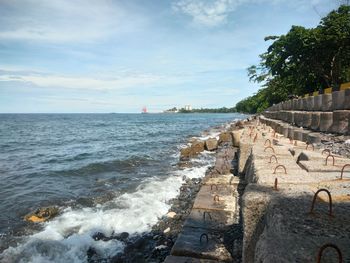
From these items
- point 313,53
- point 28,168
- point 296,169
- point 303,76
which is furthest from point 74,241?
point 303,76

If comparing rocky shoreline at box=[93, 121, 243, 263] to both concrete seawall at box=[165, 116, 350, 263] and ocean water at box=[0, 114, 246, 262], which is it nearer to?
concrete seawall at box=[165, 116, 350, 263]

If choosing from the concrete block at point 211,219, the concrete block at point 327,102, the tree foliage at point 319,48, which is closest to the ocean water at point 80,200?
the concrete block at point 211,219

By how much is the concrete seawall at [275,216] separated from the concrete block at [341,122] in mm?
1716

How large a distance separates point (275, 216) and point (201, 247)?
1.98m

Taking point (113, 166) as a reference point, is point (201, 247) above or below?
above

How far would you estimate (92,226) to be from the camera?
744 centimetres

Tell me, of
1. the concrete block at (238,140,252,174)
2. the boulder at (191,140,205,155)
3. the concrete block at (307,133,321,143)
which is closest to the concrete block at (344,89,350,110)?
the concrete block at (307,133,321,143)

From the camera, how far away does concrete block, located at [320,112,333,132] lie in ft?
25.2

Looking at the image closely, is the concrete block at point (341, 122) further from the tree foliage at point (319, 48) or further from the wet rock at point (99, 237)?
the tree foliage at point (319, 48)

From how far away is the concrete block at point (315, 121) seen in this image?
8564 mm

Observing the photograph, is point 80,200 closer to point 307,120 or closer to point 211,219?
point 211,219

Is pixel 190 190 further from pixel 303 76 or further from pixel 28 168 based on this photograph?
pixel 303 76

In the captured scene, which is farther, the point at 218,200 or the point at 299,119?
the point at 299,119


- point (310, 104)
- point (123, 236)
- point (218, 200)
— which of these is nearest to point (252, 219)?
point (218, 200)
